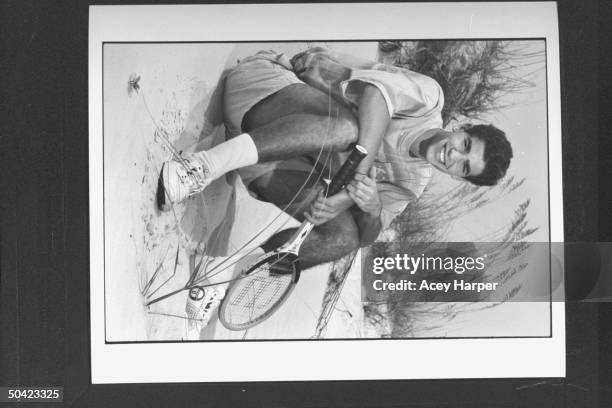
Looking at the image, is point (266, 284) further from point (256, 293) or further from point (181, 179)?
point (181, 179)

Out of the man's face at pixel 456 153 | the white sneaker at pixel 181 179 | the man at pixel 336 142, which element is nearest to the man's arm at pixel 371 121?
the man at pixel 336 142

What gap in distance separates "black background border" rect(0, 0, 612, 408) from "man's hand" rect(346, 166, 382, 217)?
39 cm

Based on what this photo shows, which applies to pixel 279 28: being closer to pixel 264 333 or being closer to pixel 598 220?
pixel 264 333

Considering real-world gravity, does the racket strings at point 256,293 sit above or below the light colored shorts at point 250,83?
below

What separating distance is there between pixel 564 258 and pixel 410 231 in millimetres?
348

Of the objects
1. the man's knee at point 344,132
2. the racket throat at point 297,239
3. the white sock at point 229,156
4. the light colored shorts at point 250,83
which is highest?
the light colored shorts at point 250,83

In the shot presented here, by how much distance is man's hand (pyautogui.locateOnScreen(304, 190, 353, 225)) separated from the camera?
119 cm

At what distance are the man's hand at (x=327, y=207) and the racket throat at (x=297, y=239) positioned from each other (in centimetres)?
2

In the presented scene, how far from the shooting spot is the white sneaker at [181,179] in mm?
1184

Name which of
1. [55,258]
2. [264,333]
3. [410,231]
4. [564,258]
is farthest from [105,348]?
[564,258]

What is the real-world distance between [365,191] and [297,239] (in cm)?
18

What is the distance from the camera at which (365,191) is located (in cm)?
119

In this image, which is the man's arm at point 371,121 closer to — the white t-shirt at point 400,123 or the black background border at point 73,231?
the white t-shirt at point 400,123

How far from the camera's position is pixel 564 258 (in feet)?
3.99
